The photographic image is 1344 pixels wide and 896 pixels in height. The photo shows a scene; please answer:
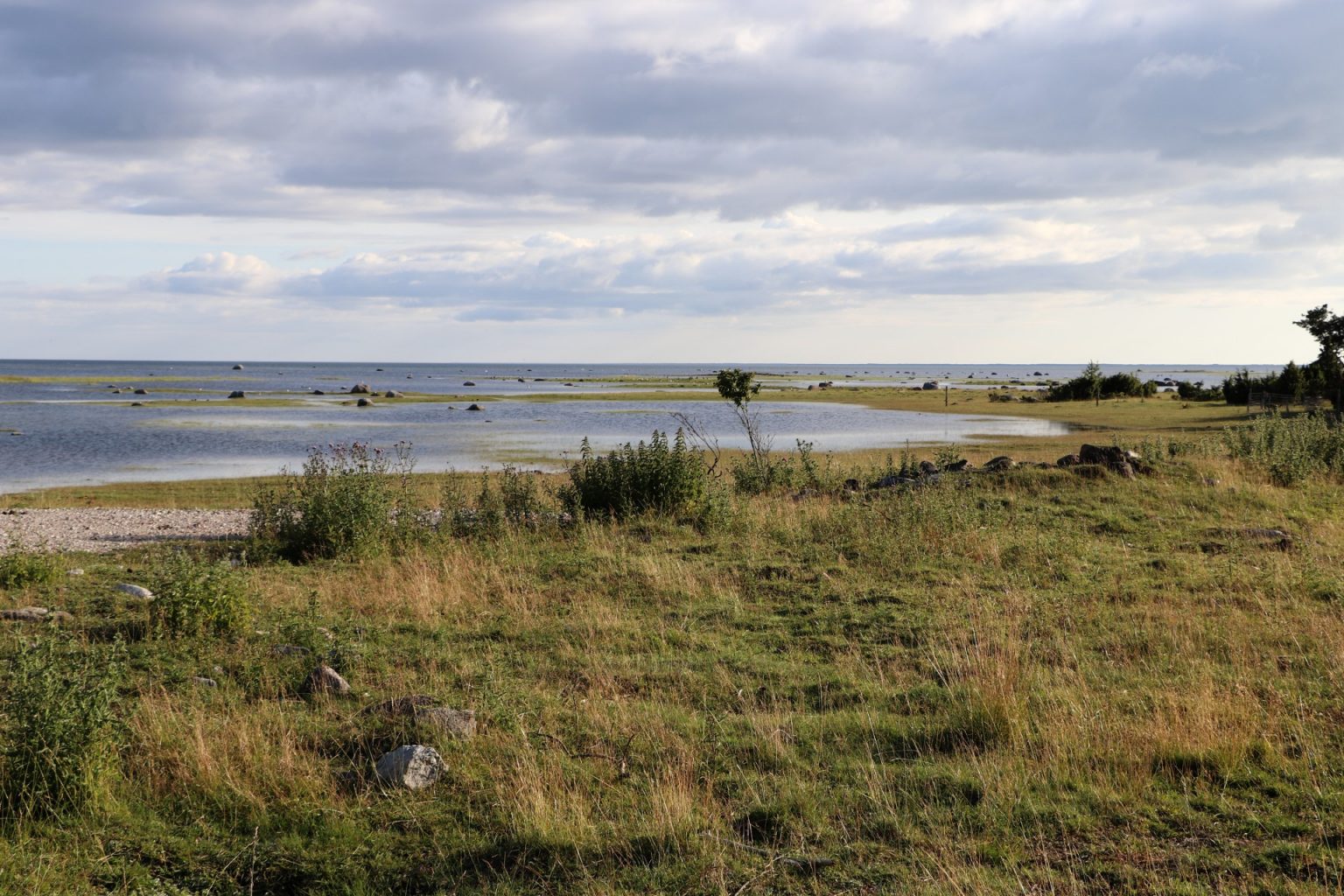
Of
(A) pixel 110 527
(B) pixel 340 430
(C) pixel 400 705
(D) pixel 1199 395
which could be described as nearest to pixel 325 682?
(C) pixel 400 705

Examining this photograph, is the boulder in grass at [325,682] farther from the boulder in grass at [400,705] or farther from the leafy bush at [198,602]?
the leafy bush at [198,602]

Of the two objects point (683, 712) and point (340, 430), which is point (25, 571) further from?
point (340, 430)

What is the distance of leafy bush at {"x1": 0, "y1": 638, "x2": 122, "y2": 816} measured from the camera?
5840mm

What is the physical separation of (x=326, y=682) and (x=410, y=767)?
85.3 inches

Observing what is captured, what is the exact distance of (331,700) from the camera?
7.77m

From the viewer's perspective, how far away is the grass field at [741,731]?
5.25 meters

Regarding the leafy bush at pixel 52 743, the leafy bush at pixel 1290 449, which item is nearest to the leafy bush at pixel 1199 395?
the leafy bush at pixel 1290 449

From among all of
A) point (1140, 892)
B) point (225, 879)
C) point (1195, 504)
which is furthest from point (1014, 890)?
point (1195, 504)

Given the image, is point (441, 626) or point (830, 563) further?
point (830, 563)

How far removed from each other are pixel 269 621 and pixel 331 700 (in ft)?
9.78

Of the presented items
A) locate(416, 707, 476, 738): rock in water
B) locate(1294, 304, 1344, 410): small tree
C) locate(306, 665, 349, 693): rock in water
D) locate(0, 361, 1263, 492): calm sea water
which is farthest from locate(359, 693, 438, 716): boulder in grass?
locate(1294, 304, 1344, 410): small tree

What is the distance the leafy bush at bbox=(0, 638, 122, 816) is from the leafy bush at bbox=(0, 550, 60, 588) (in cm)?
679

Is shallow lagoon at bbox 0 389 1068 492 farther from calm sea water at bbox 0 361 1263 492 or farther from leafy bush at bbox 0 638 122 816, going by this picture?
leafy bush at bbox 0 638 122 816

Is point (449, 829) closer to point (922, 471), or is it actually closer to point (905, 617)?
point (905, 617)
